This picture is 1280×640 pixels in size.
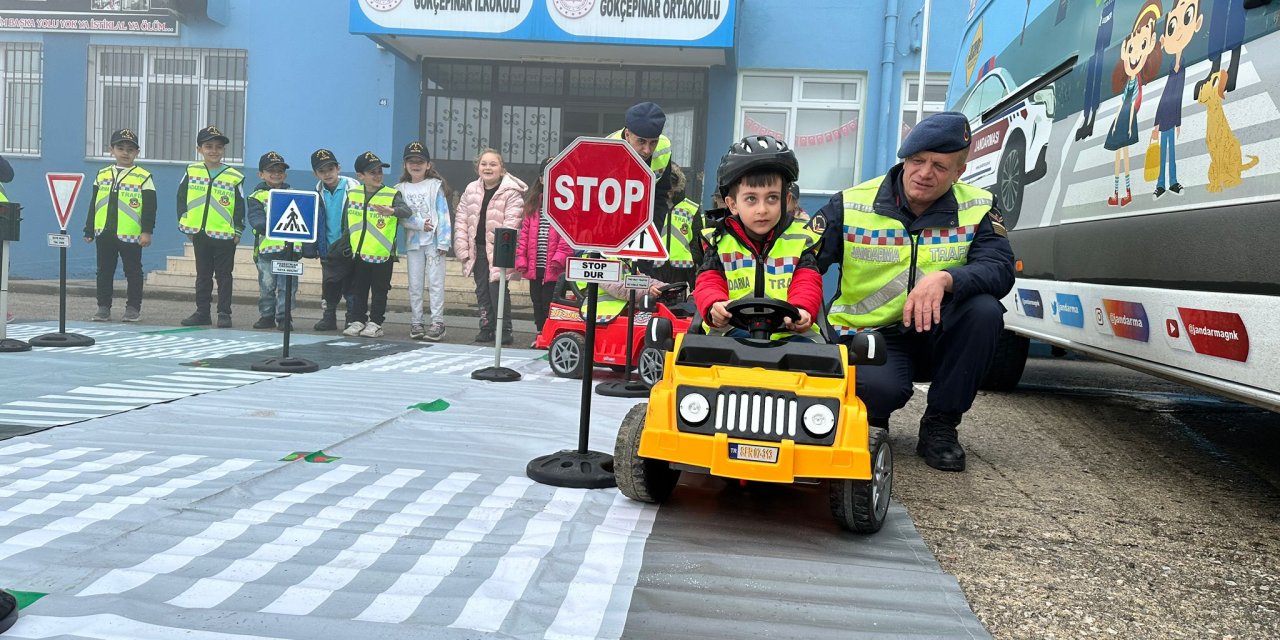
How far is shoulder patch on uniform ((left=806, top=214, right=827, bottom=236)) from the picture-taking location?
12.2ft

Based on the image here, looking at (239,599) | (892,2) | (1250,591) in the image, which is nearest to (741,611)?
(239,599)

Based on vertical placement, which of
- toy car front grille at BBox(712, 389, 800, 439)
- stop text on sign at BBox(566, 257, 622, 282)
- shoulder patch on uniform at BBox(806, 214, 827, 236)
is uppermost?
shoulder patch on uniform at BBox(806, 214, 827, 236)

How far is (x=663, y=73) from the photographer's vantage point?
47.9 feet

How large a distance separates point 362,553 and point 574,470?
43.4 inches

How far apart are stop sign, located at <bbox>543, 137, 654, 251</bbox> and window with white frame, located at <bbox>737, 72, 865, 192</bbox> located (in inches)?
425

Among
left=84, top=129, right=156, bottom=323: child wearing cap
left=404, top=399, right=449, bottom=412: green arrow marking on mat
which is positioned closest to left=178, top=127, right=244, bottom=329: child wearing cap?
left=84, top=129, right=156, bottom=323: child wearing cap

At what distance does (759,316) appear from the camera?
3.19m

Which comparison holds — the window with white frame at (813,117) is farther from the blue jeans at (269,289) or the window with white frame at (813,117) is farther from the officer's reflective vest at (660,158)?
the officer's reflective vest at (660,158)

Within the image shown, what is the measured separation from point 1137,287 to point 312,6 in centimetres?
1400

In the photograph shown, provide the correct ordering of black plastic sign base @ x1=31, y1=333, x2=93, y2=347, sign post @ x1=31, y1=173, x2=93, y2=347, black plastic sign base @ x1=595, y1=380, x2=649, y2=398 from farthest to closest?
sign post @ x1=31, y1=173, x2=93, y2=347, black plastic sign base @ x1=31, y1=333, x2=93, y2=347, black plastic sign base @ x1=595, y1=380, x2=649, y2=398

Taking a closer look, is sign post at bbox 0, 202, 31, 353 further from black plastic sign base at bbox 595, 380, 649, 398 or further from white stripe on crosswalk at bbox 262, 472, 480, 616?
white stripe on crosswalk at bbox 262, 472, 480, 616

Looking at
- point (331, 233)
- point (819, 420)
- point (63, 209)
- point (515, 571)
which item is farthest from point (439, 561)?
point (331, 233)

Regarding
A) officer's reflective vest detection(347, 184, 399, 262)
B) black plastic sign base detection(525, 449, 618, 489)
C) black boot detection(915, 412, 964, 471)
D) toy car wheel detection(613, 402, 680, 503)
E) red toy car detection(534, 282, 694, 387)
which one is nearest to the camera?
toy car wheel detection(613, 402, 680, 503)

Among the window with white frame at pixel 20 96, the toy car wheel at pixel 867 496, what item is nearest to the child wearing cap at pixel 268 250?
the toy car wheel at pixel 867 496
